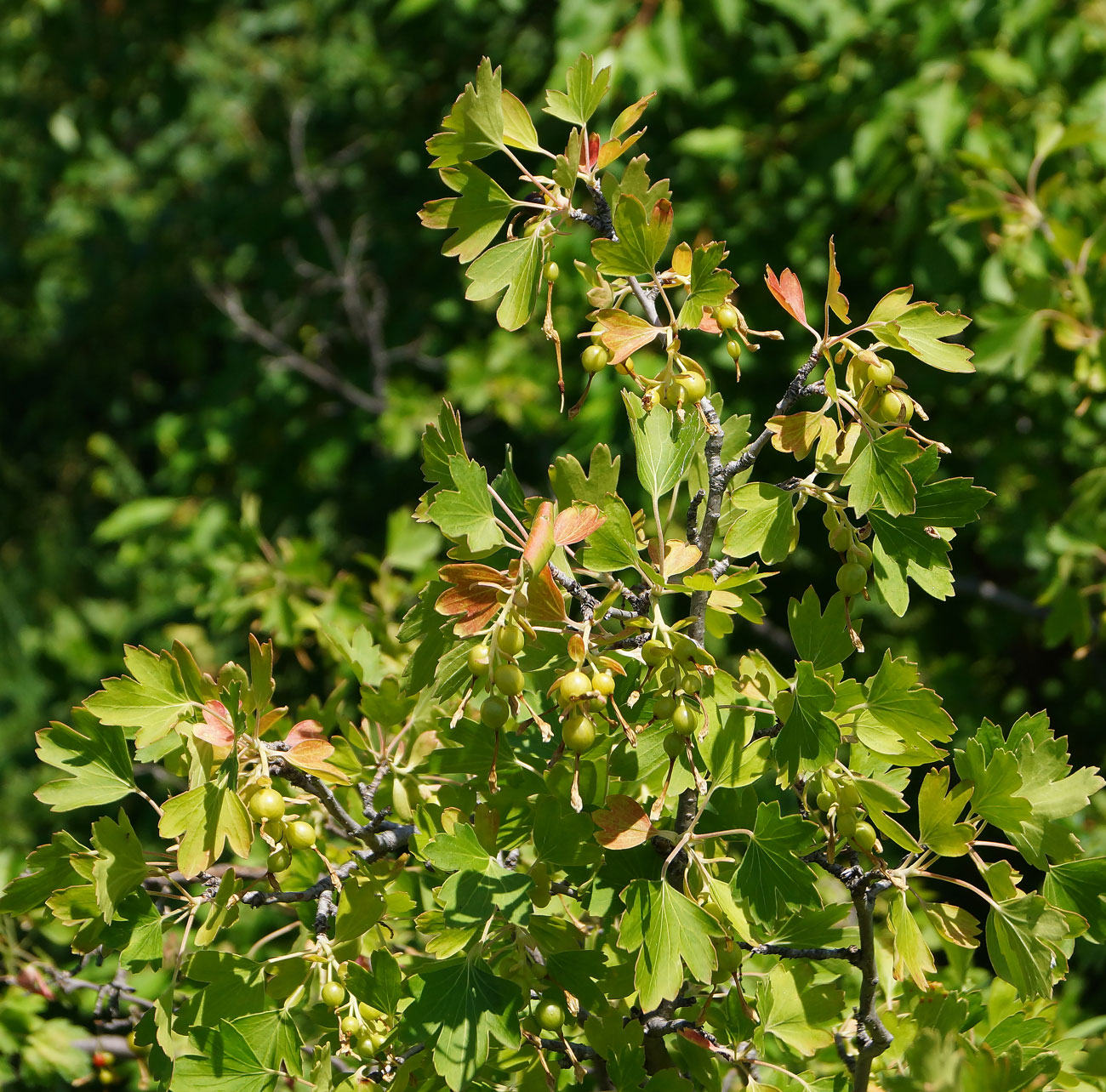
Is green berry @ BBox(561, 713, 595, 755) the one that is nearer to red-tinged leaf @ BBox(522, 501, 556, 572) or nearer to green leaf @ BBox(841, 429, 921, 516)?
red-tinged leaf @ BBox(522, 501, 556, 572)

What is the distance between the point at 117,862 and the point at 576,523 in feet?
1.36

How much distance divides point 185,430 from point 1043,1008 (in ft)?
7.51

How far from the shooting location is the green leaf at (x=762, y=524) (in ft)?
2.35

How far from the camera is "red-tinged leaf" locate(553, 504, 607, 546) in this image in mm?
695

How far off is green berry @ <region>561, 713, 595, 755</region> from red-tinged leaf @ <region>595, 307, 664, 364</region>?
25cm

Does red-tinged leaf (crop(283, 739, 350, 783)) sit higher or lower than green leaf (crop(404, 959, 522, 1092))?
higher

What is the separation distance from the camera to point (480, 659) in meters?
0.66

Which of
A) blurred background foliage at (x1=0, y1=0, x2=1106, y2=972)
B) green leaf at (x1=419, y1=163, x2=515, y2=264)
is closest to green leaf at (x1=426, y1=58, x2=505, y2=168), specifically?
green leaf at (x1=419, y1=163, x2=515, y2=264)

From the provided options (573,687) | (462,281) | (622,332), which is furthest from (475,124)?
(462,281)

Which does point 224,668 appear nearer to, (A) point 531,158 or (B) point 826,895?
(B) point 826,895

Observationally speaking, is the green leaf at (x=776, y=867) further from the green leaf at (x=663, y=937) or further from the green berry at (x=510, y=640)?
the green berry at (x=510, y=640)

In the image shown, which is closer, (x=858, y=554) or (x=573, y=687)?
(x=573, y=687)

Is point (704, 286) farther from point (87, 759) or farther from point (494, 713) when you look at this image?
point (87, 759)

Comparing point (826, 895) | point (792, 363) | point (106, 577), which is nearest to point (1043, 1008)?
point (826, 895)
